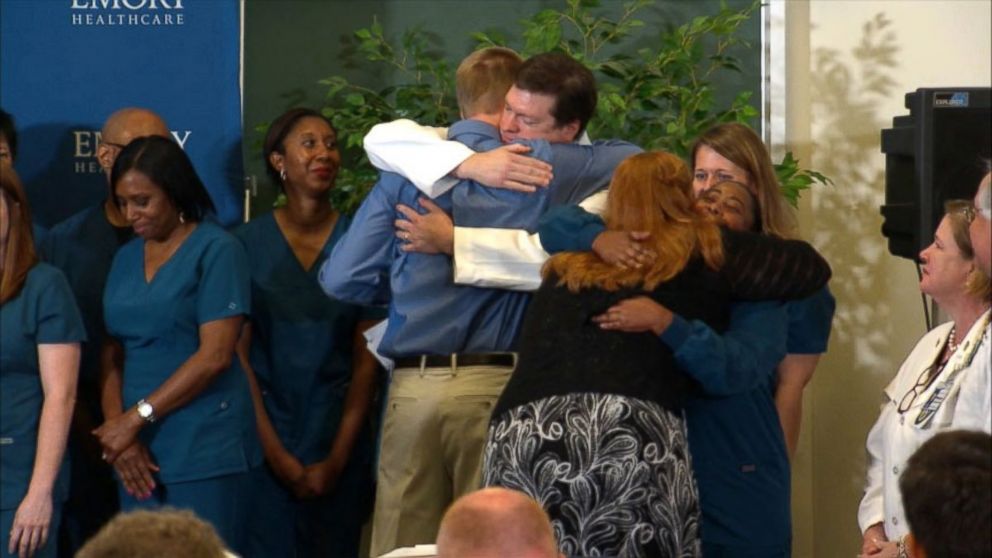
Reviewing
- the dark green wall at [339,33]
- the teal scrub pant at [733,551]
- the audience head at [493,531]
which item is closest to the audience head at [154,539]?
the audience head at [493,531]

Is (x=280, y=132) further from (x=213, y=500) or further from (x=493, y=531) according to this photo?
(x=493, y=531)

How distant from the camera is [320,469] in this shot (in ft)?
14.9

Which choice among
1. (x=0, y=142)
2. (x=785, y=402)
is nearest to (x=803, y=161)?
(x=785, y=402)

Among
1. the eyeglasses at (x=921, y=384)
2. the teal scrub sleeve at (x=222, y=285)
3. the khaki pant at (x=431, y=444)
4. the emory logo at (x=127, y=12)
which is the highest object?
the emory logo at (x=127, y=12)

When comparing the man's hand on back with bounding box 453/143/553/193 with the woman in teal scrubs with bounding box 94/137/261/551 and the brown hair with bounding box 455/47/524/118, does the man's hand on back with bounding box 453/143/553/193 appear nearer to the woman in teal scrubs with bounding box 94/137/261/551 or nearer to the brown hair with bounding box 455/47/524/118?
the brown hair with bounding box 455/47/524/118

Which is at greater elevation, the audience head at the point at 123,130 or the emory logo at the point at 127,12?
the emory logo at the point at 127,12

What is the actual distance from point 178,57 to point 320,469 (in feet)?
4.11

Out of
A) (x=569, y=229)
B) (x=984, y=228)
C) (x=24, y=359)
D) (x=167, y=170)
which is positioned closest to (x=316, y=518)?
(x=24, y=359)

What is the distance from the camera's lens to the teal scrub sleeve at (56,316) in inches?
159

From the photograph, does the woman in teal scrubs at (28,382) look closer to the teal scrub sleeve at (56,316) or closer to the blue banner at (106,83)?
the teal scrub sleeve at (56,316)

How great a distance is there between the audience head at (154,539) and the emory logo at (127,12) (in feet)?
9.74

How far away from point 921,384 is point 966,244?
310mm

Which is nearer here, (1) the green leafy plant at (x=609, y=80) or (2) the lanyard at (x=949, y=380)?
(2) the lanyard at (x=949, y=380)

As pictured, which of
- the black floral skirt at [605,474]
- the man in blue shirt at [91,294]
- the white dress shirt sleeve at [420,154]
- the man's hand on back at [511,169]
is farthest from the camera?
the man in blue shirt at [91,294]
